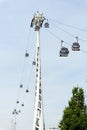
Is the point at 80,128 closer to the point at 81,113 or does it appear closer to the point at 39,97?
the point at 81,113

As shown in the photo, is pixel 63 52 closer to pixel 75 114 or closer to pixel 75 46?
pixel 75 46

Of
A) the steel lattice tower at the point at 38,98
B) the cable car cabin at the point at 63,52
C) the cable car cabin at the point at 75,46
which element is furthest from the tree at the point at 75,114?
the cable car cabin at the point at 75,46

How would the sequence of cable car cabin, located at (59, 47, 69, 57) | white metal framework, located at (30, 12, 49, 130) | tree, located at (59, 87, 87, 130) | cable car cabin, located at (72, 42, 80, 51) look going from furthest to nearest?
tree, located at (59, 87, 87, 130) → white metal framework, located at (30, 12, 49, 130) → cable car cabin, located at (59, 47, 69, 57) → cable car cabin, located at (72, 42, 80, 51)

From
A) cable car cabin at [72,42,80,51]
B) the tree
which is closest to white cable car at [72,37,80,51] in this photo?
cable car cabin at [72,42,80,51]

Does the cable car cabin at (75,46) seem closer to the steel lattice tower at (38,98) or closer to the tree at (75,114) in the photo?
the steel lattice tower at (38,98)

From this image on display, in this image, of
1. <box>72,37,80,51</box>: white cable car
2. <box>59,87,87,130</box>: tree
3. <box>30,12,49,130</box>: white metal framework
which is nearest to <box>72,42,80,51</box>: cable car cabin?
<box>72,37,80,51</box>: white cable car

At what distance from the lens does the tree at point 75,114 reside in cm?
5731

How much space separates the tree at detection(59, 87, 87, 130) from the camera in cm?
5731

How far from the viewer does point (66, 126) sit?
5778 cm

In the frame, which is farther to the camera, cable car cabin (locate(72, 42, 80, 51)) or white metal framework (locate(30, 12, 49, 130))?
white metal framework (locate(30, 12, 49, 130))

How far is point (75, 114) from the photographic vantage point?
5756cm

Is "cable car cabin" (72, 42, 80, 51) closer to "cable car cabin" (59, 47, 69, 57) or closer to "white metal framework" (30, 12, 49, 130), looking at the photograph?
"cable car cabin" (59, 47, 69, 57)

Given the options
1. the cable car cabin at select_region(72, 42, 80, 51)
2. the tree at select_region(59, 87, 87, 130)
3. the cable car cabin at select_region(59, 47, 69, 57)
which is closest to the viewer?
the cable car cabin at select_region(72, 42, 80, 51)

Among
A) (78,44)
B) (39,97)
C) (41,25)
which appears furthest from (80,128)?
(78,44)
